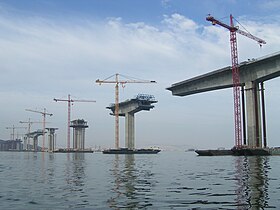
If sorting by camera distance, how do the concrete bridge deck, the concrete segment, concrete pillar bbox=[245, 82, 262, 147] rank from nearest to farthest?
1. the concrete bridge deck
2. the concrete segment
3. concrete pillar bbox=[245, 82, 262, 147]

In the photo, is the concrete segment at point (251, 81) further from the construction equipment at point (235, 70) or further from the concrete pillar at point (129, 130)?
the concrete pillar at point (129, 130)

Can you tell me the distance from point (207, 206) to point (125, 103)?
175356 millimetres

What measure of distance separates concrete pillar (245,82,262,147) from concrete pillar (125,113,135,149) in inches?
3421

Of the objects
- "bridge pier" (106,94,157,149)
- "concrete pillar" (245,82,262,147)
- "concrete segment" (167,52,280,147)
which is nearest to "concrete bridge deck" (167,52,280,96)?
"concrete segment" (167,52,280,147)

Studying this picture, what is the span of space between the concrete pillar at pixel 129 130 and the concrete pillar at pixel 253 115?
285ft

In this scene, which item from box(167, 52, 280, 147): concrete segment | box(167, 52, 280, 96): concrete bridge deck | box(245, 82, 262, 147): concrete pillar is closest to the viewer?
box(167, 52, 280, 96): concrete bridge deck

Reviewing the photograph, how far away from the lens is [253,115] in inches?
4045

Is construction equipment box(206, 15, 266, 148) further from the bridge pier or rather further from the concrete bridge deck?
the bridge pier

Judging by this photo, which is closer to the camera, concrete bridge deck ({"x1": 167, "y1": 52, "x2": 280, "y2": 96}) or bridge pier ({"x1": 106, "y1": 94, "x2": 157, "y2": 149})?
concrete bridge deck ({"x1": 167, "y1": 52, "x2": 280, "y2": 96})

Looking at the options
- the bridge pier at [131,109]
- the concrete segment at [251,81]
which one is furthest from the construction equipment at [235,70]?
the bridge pier at [131,109]

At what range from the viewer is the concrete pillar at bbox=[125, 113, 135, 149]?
184 m

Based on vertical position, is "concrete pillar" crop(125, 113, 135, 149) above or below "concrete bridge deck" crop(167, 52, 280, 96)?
below

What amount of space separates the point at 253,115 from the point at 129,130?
300ft

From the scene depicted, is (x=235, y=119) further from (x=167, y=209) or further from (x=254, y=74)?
(x=167, y=209)
